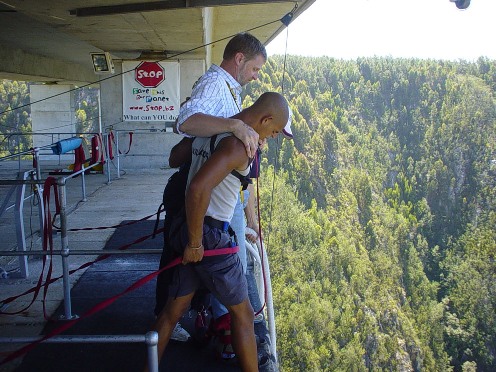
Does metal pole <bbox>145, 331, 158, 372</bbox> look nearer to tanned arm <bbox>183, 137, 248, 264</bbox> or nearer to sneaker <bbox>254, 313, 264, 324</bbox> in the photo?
tanned arm <bbox>183, 137, 248, 264</bbox>

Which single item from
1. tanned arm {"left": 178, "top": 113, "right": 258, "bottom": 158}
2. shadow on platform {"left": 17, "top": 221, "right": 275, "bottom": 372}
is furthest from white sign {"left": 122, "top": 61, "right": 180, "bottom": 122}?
tanned arm {"left": 178, "top": 113, "right": 258, "bottom": 158}

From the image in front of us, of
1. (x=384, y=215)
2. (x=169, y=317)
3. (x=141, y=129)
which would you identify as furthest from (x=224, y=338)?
(x=384, y=215)

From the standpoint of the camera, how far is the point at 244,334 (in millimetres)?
2646

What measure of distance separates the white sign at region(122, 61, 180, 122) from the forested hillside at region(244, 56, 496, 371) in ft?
110

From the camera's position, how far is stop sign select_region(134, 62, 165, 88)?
11555mm

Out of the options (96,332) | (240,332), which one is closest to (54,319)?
(96,332)

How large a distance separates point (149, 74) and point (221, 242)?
9.56 metres

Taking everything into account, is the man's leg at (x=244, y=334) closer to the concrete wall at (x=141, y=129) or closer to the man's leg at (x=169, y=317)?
the man's leg at (x=169, y=317)

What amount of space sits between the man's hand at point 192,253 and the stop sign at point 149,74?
9.55 metres

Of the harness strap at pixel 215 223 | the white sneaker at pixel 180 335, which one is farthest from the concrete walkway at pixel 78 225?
the harness strap at pixel 215 223

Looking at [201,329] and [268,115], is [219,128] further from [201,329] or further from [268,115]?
[201,329]

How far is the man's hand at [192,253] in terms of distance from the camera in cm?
248

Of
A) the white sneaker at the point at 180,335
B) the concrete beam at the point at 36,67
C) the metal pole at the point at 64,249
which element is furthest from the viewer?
the concrete beam at the point at 36,67

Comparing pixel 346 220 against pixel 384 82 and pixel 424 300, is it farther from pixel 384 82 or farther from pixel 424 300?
pixel 384 82
